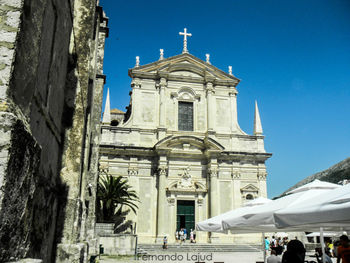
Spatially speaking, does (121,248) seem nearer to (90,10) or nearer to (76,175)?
(76,175)

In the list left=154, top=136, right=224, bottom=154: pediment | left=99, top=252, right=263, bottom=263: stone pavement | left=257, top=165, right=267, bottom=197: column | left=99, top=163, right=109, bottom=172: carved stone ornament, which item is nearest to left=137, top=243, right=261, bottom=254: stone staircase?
left=99, top=252, right=263, bottom=263: stone pavement

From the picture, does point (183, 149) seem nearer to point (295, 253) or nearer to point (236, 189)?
point (236, 189)

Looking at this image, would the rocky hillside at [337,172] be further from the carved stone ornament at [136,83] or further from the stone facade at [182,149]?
the carved stone ornament at [136,83]

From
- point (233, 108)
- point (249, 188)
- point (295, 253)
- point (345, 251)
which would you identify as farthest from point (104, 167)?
point (295, 253)

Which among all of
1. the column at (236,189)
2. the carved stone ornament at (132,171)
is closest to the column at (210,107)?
the column at (236,189)

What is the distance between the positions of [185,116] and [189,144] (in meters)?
2.53

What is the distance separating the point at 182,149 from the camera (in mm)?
23281

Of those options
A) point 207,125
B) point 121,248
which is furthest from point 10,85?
point 207,125

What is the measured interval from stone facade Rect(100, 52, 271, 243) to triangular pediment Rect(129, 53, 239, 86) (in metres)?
0.08

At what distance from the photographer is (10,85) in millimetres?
2049

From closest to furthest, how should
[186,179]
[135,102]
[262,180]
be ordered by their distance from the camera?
[186,179] → [262,180] → [135,102]

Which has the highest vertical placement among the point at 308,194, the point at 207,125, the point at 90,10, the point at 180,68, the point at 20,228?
the point at 180,68

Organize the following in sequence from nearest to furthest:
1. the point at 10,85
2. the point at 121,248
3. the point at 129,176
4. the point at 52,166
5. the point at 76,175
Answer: the point at 10,85
the point at 52,166
the point at 76,175
the point at 121,248
the point at 129,176

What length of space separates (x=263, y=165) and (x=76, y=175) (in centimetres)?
1999
